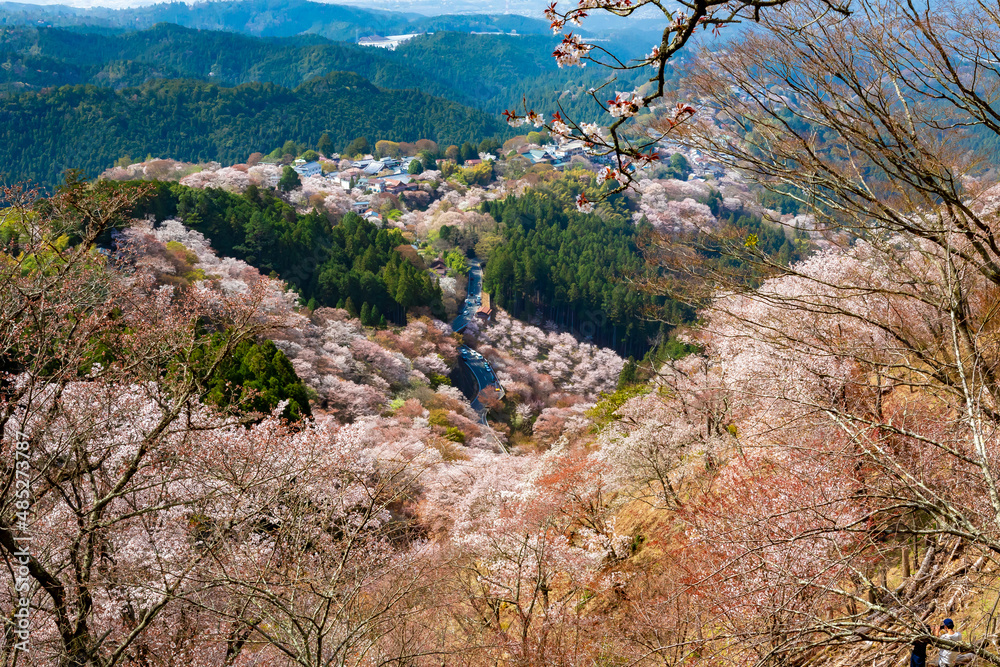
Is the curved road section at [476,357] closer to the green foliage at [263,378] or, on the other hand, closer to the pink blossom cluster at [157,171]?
the green foliage at [263,378]

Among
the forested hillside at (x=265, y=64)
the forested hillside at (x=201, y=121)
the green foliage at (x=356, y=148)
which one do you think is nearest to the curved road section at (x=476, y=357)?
the green foliage at (x=356, y=148)

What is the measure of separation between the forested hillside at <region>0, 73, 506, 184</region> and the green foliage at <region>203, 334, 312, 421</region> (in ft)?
183

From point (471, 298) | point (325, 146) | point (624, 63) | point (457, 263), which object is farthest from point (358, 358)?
point (325, 146)

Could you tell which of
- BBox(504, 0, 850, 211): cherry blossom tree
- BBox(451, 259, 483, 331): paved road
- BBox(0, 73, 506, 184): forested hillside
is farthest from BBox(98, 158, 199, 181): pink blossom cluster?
BBox(504, 0, 850, 211): cherry blossom tree

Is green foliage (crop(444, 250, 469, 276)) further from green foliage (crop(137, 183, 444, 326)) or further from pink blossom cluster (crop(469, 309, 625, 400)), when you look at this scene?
green foliage (crop(137, 183, 444, 326))

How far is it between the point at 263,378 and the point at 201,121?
85109mm

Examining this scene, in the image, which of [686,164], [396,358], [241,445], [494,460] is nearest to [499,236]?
[396,358]

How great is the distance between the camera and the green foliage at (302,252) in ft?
112

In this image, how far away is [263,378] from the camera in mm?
17703

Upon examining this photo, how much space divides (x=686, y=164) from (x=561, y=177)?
3772cm

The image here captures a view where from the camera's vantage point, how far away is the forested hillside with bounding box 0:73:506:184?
70562mm

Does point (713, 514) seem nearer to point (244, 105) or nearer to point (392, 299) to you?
point (392, 299)

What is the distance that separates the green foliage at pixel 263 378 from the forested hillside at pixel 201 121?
183 feet

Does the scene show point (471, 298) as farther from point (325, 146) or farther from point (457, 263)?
point (325, 146)
